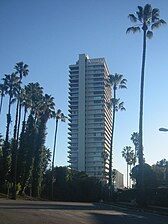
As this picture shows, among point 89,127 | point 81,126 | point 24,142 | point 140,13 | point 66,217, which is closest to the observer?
point 66,217

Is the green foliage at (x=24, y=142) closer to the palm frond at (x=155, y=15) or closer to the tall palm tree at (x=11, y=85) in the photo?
the tall palm tree at (x=11, y=85)

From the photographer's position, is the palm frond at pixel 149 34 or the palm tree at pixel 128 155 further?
the palm tree at pixel 128 155

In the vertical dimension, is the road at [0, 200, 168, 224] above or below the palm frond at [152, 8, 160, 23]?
below

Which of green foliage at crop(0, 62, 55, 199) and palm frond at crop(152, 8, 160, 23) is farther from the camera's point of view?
green foliage at crop(0, 62, 55, 199)

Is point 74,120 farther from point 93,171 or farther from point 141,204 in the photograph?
point 141,204

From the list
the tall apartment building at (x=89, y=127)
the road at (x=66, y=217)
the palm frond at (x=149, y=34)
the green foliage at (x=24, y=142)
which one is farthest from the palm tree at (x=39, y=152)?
the tall apartment building at (x=89, y=127)

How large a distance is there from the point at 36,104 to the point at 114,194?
82.3ft

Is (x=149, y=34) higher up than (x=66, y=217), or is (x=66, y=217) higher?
(x=149, y=34)

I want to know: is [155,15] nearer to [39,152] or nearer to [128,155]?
[39,152]

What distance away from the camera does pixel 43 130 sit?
264 ft

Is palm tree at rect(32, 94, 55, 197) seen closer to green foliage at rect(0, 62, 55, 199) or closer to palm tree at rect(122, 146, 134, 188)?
green foliage at rect(0, 62, 55, 199)

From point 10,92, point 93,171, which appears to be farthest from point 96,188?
point 93,171

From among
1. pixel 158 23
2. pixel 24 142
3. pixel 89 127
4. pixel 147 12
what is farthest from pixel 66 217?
pixel 89 127

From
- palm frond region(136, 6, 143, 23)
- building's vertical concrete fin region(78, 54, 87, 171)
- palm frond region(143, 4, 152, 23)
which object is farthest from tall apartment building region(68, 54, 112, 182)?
palm frond region(143, 4, 152, 23)
